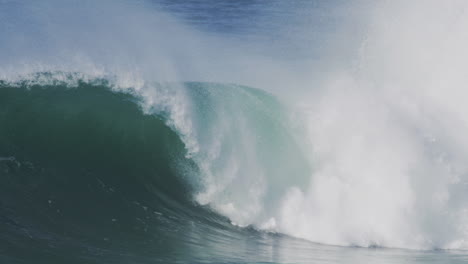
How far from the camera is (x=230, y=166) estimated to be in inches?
458

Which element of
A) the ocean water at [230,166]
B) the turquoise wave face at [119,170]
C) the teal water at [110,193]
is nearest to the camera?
the teal water at [110,193]

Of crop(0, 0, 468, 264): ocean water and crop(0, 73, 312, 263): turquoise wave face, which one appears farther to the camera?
crop(0, 0, 468, 264): ocean water

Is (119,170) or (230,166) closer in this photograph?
(119,170)

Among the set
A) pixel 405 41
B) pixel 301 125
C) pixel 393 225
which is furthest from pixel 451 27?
pixel 393 225

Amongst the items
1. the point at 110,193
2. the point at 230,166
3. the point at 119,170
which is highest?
the point at 230,166

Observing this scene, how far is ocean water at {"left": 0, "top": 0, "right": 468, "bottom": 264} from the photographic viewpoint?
8.84 meters

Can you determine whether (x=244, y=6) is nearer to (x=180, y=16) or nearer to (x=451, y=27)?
(x=180, y=16)

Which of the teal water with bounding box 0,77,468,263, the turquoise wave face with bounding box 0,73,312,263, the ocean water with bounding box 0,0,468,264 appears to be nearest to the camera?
the teal water with bounding box 0,77,468,263

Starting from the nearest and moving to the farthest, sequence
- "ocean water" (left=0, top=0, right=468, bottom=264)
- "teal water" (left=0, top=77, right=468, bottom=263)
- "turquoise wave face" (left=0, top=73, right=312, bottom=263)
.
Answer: "teal water" (left=0, top=77, right=468, bottom=263), "turquoise wave face" (left=0, top=73, right=312, bottom=263), "ocean water" (left=0, top=0, right=468, bottom=264)

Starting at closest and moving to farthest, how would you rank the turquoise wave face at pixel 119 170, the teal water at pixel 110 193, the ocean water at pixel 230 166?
the teal water at pixel 110 193 < the turquoise wave face at pixel 119 170 < the ocean water at pixel 230 166

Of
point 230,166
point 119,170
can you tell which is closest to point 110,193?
point 119,170

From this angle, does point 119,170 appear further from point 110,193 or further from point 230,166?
point 230,166

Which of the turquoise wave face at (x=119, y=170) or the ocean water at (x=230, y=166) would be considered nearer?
the turquoise wave face at (x=119, y=170)

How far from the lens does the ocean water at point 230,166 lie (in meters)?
8.84
